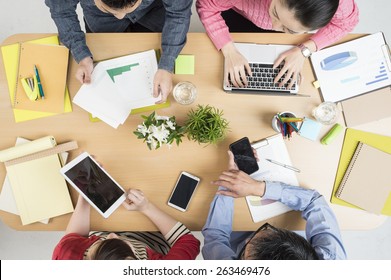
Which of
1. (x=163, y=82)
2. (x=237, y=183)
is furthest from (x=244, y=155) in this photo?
(x=163, y=82)

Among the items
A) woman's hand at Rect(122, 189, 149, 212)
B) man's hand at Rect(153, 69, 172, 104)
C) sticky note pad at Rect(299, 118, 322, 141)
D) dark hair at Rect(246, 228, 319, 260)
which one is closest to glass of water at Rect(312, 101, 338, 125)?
sticky note pad at Rect(299, 118, 322, 141)

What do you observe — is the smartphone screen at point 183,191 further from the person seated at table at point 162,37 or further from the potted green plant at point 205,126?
the person seated at table at point 162,37

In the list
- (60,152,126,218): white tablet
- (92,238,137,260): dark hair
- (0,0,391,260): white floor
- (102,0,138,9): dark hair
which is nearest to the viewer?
(102,0,138,9): dark hair

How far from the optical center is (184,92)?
125cm

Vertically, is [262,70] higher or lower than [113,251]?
higher

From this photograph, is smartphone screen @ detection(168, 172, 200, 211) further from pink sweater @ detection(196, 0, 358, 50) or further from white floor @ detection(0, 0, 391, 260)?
white floor @ detection(0, 0, 391, 260)

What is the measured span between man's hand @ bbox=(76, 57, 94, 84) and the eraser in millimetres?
904

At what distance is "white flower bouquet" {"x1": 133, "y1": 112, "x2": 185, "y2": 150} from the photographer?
1119mm

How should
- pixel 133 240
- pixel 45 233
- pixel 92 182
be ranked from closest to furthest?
pixel 92 182, pixel 133 240, pixel 45 233

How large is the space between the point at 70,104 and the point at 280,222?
914mm

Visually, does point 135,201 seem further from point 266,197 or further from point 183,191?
point 266,197

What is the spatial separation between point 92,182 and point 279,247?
670mm

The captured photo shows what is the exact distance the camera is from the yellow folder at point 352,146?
1.26m

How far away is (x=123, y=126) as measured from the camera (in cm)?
125
